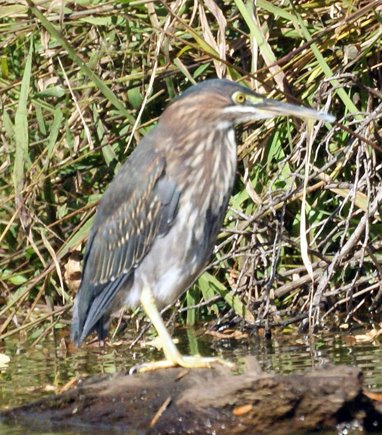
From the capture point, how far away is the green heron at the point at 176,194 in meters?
5.12

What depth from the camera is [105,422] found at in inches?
178

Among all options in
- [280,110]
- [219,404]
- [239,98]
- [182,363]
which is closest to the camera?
[219,404]

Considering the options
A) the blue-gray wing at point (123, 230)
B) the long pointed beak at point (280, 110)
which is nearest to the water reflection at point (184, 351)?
the blue-gray wing at point (123, 230)

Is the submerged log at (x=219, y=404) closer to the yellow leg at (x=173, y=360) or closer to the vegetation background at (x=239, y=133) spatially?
the yellow leg at (x=173, y=360)

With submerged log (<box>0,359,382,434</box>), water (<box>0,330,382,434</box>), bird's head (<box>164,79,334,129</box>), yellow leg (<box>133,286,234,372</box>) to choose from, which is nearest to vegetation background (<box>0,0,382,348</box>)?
water (<box>0,330,382,434</box>)

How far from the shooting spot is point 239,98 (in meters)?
5.09

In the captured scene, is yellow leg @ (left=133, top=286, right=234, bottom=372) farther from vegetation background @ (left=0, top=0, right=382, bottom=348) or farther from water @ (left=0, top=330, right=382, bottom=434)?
vegetation background @ (left=0, top=0, right=382, bottom=348)

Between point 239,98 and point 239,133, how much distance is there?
1.49 metres

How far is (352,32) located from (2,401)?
Result: 8.50 ft

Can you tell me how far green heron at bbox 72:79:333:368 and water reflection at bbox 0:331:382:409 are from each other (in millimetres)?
394

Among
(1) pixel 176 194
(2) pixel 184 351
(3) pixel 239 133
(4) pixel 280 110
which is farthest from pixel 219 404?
(3) pixel 239 133

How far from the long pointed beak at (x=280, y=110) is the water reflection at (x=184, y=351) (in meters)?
1.04

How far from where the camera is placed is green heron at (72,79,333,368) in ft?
16.8

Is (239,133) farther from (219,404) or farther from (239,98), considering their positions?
(219,404)
